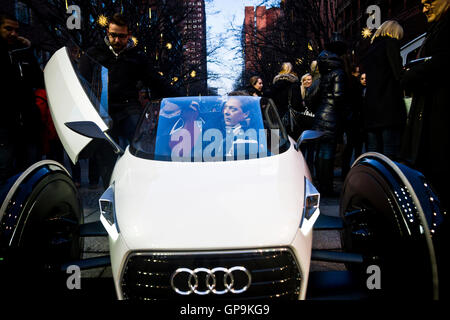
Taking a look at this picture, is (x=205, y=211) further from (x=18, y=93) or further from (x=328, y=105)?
(x=328, y=105)

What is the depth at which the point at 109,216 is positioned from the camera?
1.92 meters

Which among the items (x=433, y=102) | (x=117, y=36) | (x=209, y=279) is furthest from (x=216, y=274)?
(x=117, y=36)

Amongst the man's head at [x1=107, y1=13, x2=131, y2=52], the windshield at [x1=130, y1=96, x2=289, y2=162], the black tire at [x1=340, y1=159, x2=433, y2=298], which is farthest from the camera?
the man's head at [x1=107, y1=13, x2=131, y2=52]

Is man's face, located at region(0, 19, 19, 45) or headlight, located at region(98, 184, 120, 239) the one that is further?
man's face, located at region(0, 19, 19, 45)

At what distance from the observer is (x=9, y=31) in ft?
12.5

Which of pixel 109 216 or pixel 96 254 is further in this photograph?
pixel 96 254

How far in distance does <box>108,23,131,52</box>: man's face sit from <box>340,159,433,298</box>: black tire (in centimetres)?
313

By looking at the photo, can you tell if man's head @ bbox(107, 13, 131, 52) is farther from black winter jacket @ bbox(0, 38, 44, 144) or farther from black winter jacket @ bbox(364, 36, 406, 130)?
black winter jacket @ bbox(364, 36, 406, 130)

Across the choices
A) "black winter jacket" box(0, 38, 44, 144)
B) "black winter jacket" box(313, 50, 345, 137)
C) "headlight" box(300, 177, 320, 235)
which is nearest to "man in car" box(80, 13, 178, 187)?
"black winter jacket" box(0, 38, 44, 144)

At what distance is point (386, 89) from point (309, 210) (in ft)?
9.81

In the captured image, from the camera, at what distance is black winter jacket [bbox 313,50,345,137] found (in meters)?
4.62
